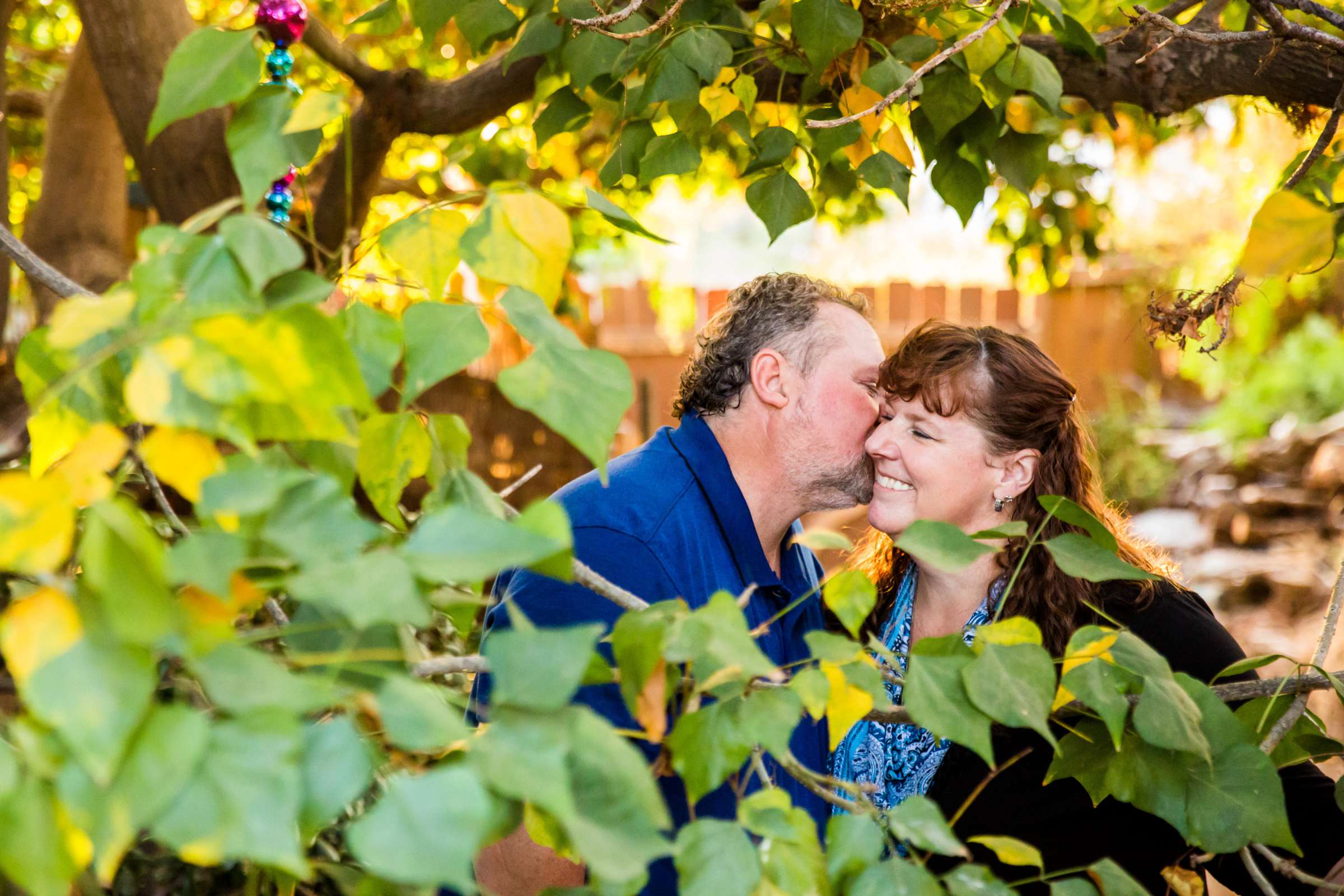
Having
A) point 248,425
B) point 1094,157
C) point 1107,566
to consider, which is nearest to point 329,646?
point 248,425

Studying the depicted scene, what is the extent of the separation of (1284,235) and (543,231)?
440 mm

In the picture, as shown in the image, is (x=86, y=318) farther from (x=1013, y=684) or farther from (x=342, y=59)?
(x=342, y=59)

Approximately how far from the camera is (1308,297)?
9.32 metres

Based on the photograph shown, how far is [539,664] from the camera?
57cm

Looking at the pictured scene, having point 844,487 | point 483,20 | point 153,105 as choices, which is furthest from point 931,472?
point 153,105

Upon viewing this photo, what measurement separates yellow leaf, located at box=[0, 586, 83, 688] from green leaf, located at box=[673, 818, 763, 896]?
340 mm

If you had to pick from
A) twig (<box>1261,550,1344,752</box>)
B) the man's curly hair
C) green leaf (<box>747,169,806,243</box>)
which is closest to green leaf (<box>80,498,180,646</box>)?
twig (<box>1261,550,1344,752</box>)

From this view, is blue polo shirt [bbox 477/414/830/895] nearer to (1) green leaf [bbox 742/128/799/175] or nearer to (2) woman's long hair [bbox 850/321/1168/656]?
(2) woman's long hair [bbox 850/321/1168/656]

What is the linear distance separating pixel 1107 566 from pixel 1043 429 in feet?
3.47

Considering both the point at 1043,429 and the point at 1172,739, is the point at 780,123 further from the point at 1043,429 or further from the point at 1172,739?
the point at 1172,739

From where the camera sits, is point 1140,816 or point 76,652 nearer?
point 76,652

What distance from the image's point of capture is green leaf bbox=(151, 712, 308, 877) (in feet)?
1.60

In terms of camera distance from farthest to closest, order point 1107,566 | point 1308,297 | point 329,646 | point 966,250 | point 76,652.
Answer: point 966,250
point 1308,297
point 1107,566
point 329,646
point 76,652

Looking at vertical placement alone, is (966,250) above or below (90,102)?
below
